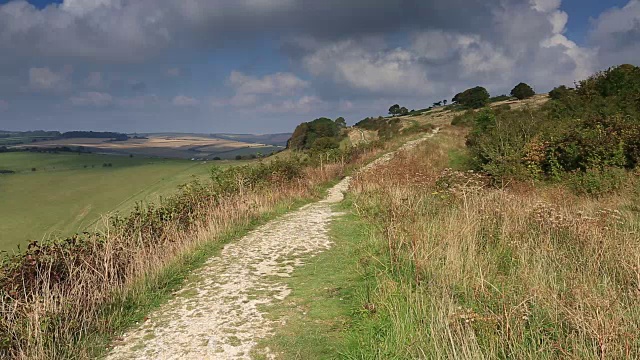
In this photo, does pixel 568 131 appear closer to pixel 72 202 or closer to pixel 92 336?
pixel 92 336

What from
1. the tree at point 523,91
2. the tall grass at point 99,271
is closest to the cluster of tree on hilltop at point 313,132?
the tree at point 523,91

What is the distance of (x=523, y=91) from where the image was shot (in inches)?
2328

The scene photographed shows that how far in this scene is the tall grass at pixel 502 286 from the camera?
314cm

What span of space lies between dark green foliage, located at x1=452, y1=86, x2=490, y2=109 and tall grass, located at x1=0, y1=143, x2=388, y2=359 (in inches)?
2250

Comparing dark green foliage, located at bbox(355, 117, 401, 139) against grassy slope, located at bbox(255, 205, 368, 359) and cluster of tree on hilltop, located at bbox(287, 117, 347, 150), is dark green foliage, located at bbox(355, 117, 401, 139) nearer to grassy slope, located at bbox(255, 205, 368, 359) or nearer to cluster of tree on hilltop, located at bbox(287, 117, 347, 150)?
cluster of tree on hilltop, located at bbox(287, 117, 347, 150)

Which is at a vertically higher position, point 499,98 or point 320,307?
point 499,98

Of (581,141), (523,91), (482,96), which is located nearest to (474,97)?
(482,96)

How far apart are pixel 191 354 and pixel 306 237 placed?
5445 mm

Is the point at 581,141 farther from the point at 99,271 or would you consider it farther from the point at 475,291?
the point at 99,271

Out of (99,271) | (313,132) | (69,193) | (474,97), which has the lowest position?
(69,193)

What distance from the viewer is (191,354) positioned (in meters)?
4.14

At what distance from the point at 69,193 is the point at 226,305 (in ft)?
194

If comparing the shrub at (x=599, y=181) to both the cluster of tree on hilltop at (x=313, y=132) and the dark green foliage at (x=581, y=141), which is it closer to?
the dark green foliage at (x=581, y=141)

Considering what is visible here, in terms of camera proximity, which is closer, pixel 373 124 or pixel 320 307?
pixel 320 307
